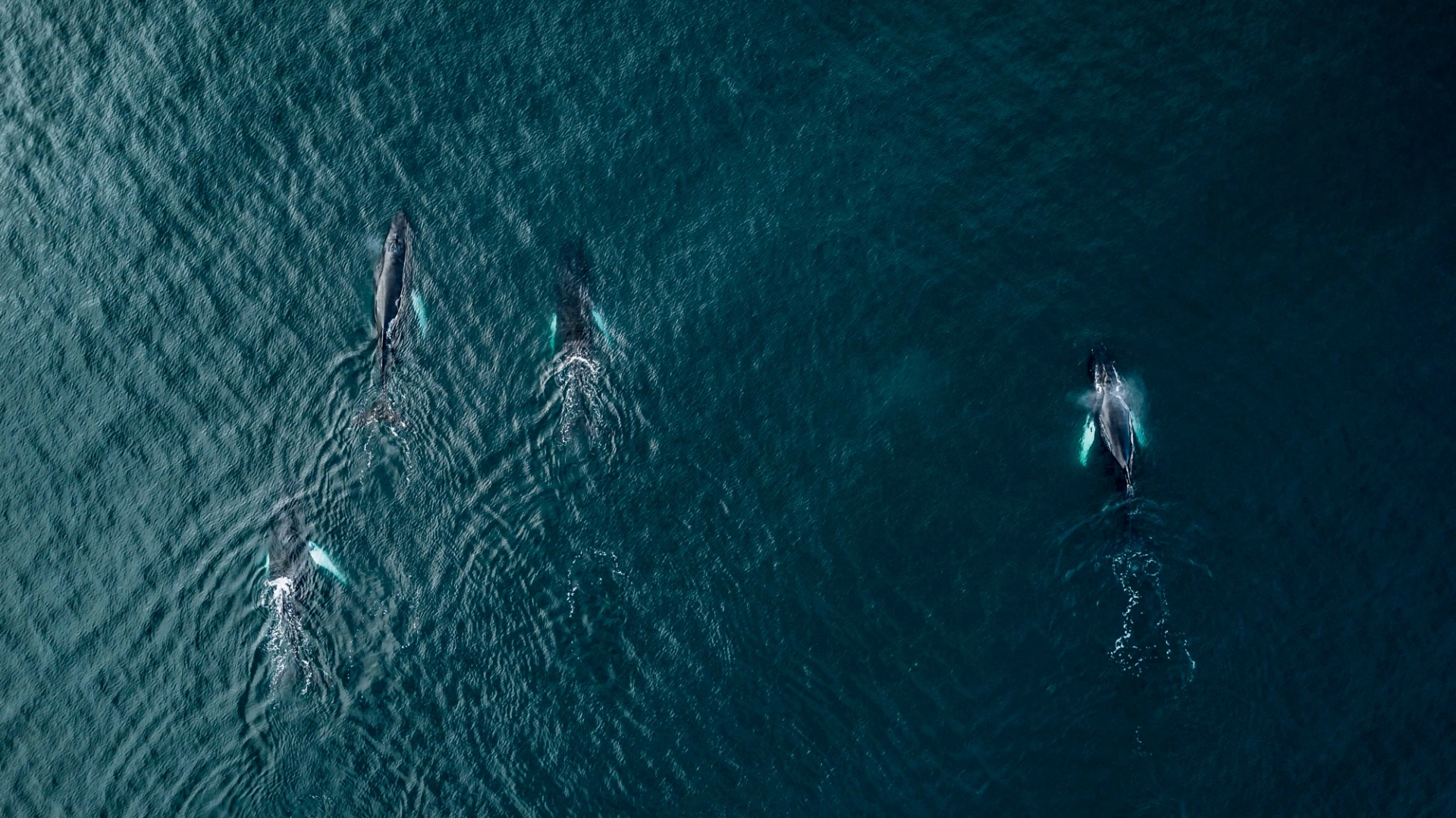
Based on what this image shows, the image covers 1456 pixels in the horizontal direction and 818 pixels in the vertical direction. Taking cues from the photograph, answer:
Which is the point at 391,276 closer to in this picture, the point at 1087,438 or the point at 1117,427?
the point at 1087,438

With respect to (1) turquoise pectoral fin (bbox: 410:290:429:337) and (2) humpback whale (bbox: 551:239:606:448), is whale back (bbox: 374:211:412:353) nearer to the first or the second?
(1) turquoise pectoral fin (bbox: 410:290:429:337)

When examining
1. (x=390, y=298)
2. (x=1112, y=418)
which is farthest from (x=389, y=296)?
(x=1112, y=418)

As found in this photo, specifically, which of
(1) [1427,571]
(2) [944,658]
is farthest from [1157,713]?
(1) [1427,571]

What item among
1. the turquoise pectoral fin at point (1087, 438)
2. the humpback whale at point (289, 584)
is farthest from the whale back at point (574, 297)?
the turquoise pectoral fin at point (1087, 438)

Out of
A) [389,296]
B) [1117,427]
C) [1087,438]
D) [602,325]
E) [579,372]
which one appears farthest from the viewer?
[389,296]

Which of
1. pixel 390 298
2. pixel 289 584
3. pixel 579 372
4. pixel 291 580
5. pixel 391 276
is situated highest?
pixel 391 276

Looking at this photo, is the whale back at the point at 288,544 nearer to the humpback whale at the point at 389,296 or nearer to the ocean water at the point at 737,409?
the ocean water at the point at 737,409

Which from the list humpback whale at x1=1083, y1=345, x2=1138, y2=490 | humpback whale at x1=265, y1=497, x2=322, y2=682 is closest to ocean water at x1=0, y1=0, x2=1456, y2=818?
humpback whale at x1=265, y1=497, x2=322, y2=682
